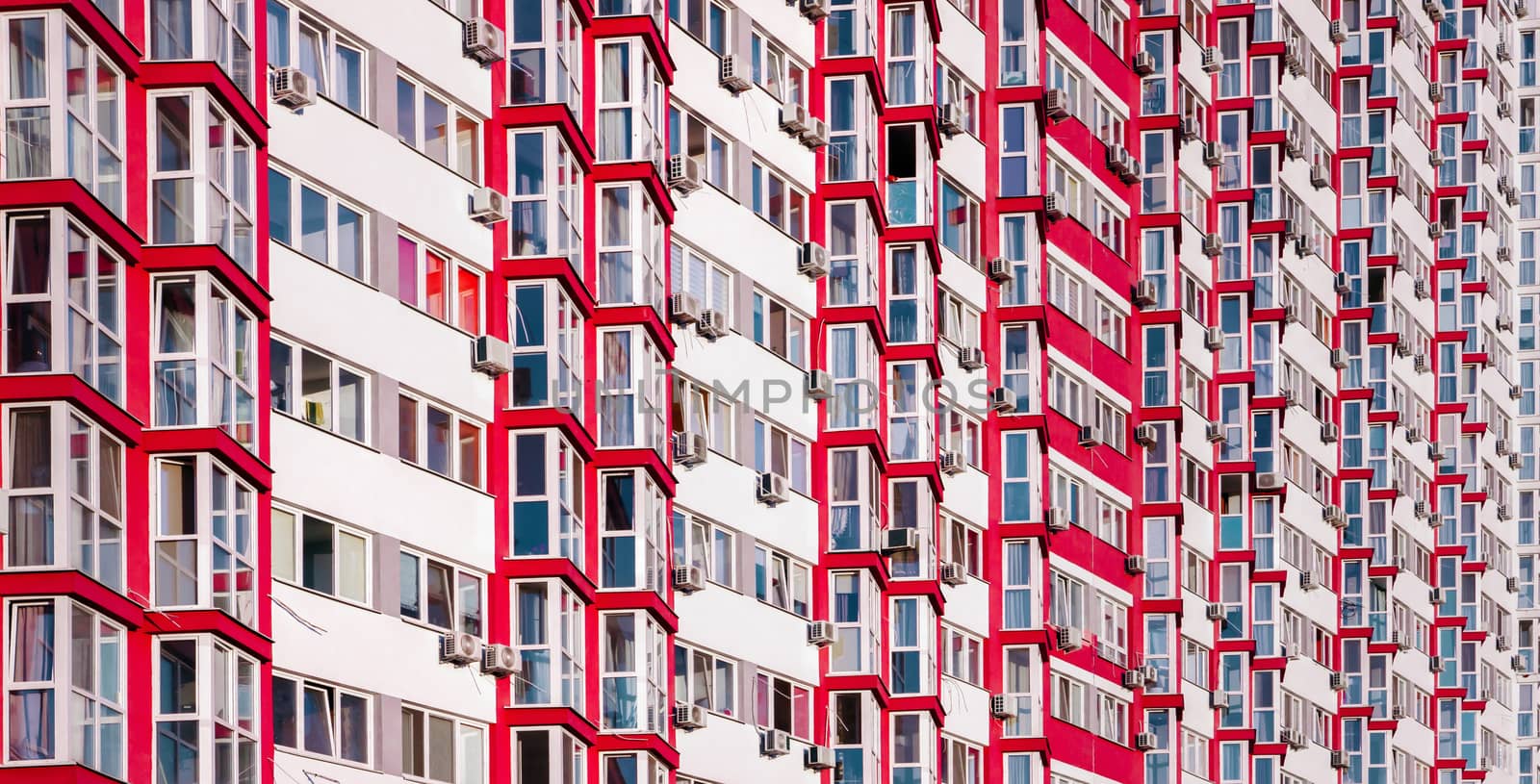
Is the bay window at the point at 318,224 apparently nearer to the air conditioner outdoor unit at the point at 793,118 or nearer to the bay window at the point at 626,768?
the bay window at the point at 626,768

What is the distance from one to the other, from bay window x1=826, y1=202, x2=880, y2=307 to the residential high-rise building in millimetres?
162

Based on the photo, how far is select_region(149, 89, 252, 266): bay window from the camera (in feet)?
116

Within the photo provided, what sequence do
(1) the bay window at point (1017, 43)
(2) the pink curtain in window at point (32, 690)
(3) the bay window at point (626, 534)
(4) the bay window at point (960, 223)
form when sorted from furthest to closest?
(1) the bay window at point (1017, 43) < (4) the bay window at point (960, 223) < (3) the bay window at point (626, 534) < (2) the pink curtain in window at point (32, 690)

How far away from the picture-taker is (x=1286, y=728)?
7919 cm

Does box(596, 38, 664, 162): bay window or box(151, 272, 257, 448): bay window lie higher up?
box(596, 38, 664, 162): bay window

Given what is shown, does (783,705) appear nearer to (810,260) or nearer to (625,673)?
(625,673)

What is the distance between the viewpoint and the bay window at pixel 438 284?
4188 centimetres

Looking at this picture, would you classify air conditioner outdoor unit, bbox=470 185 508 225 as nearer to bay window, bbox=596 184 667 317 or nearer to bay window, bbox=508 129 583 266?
bay window, bbox=508 129 583 266

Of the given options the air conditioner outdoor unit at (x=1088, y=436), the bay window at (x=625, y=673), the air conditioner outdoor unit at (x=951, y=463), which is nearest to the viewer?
the bay window at (x=625, y=673)

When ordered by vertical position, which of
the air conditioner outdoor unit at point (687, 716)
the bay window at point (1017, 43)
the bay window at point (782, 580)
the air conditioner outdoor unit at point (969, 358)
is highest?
the bay window at point (1017, 43)

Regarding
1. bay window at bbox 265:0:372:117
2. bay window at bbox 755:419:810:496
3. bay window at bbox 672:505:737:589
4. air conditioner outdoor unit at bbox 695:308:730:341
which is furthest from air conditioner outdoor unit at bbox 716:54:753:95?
bay window at bbox 265:0:372:117

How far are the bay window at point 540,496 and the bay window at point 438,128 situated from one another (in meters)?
4.09

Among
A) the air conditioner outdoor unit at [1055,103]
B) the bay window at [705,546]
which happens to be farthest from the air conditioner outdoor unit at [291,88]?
the air conditioner outdoor unit at [1055,103]

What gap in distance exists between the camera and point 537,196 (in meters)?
44.8
